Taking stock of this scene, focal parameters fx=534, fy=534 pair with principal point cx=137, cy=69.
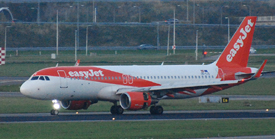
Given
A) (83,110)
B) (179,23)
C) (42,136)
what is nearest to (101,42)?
(179,23)

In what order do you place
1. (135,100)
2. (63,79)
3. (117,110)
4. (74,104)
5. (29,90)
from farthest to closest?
(74,104)
(117,110)
(63,79)
(135,100)
(29,90)

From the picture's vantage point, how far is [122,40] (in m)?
164

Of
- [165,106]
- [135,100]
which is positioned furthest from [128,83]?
[165,106]

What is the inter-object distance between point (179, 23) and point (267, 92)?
119 meters

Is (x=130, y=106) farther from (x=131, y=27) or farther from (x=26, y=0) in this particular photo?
(x=26, y=0)

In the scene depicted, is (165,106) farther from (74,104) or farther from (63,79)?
(63,79)

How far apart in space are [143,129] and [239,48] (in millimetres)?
18810

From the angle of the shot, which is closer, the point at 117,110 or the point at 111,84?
the point at 117,110

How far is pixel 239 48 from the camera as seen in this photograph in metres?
45.4

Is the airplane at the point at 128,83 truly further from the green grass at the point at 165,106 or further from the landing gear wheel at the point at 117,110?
the green grass at the point at 165,106

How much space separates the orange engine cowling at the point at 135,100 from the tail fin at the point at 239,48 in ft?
31.7

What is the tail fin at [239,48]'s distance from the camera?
45094 millimetres

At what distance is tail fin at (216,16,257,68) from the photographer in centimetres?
4509

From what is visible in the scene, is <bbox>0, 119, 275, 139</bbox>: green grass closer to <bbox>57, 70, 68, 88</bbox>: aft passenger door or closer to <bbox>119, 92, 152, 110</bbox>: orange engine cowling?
<bbox>119, 92, 152, 110</bbox>: orange engine cowling
